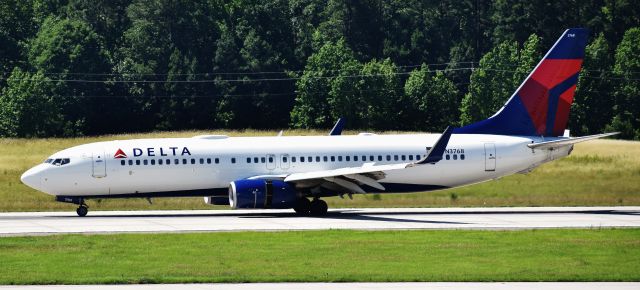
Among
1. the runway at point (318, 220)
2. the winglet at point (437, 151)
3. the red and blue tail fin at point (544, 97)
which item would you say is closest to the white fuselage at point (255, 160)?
the red and blue tail fin at point (544, 97)

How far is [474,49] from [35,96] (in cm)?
4519

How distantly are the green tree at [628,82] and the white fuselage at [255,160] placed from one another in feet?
201

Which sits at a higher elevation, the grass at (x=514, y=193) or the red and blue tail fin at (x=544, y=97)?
the red and blue tail fin at (x=544, y=97)

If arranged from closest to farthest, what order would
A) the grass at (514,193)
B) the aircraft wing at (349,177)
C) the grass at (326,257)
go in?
the grass at (326,257) → the aircraft wing at (349,177) → the grass at (514,193)

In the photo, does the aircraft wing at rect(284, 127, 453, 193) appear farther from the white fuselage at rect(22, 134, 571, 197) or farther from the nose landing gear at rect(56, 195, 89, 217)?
the nose landing gear at rect(56, 195, 89, 217)

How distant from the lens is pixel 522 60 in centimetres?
10825

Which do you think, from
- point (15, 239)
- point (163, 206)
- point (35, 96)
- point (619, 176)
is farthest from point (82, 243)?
point (35, 96)

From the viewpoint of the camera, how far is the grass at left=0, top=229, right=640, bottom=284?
29266 millimetres

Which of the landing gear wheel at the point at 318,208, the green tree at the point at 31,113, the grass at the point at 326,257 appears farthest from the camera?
the green tree at the point at 31,113

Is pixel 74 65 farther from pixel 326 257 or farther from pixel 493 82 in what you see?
pixel 326 257

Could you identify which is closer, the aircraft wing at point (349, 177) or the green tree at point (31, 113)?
the aircraft wing at point (349, 177)

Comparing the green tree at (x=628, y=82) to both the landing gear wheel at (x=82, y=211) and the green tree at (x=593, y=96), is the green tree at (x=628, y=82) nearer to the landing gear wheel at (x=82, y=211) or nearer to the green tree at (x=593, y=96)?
the green tree at (x=593, y=96)

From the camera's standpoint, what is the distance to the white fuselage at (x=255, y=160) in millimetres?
47188

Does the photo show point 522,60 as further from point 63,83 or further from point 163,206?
point 163,206
